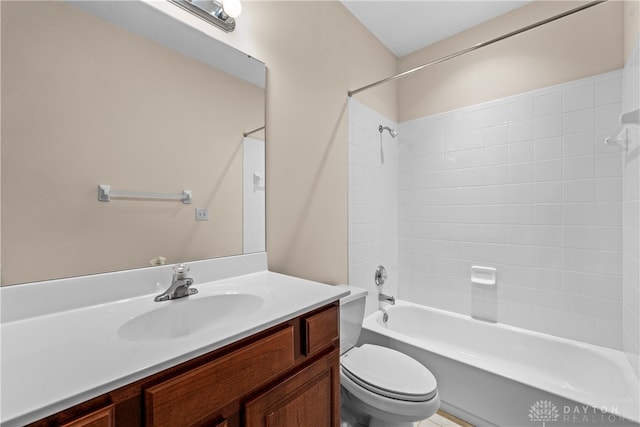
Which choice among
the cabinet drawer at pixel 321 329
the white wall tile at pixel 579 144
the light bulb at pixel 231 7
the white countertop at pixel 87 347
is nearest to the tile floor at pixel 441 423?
the cabinet drawer at pixel 321 329

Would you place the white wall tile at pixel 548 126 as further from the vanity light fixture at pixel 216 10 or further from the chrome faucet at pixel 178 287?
the chrome faucet at pixel 178 287

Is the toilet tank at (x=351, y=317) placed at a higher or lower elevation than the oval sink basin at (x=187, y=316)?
lower

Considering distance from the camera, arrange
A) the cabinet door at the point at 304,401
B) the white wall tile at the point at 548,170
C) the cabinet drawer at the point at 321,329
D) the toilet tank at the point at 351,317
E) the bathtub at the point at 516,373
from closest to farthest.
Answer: the cabinet door at the point at 304,401 < the cabinet drawer at the point at 321,329 < the bathtub at the point at 516,373 < the toilet tank at the point at 351,317 < the white wall tile at the point at 548,170

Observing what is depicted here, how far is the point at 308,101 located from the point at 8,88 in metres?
1.21

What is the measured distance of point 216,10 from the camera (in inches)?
46.7

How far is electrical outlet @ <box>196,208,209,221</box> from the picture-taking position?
118 centimetres

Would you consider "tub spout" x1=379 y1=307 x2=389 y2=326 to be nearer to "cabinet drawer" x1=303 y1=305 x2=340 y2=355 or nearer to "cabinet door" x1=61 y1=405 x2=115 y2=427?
"cabinet drawer" x1=303 y1=305 x2=340 y2=355

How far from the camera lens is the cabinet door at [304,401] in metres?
0.76

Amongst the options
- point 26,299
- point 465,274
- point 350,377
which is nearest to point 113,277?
point 26,299

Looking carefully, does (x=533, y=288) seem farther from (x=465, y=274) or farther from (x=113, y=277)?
(x=113, y=277)

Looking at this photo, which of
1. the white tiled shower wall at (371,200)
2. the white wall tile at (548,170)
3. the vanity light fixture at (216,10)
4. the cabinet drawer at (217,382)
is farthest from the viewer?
the white tiled shower wall at (371,200)

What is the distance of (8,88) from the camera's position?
784mm

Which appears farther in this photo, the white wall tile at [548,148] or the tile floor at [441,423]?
the white wall tile at [548,148]

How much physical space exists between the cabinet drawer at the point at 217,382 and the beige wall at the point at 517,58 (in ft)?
7.13
